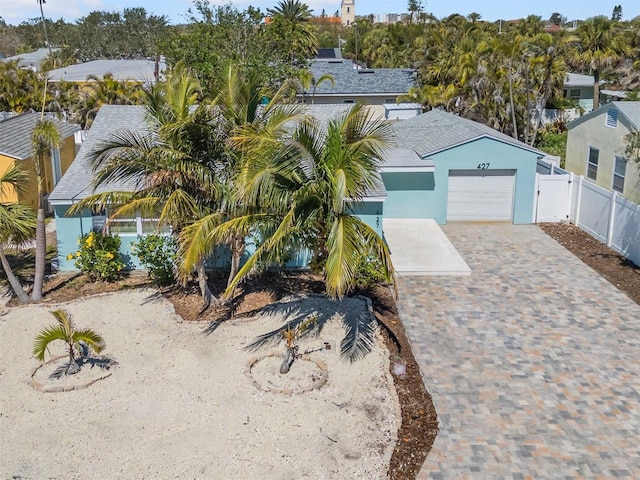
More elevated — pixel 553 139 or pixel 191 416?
pixel 553 139

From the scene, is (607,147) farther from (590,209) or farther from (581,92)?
(581,92)

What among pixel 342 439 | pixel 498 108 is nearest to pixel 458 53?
pixel 498 108

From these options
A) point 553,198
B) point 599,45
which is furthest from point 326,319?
point 599,45

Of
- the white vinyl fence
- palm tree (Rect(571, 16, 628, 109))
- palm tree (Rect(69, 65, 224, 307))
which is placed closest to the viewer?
palm tree (Rect(69, 65, 224, 307))

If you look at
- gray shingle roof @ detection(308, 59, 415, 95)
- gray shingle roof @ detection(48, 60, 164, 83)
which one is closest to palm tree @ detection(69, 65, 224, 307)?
gray shingle roof @ detection(308, 59, 415, 95)

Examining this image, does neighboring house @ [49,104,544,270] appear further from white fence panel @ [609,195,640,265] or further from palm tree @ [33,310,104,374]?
palm tree @ [33,310,104,374]

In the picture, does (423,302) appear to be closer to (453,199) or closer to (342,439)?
(342,439)
